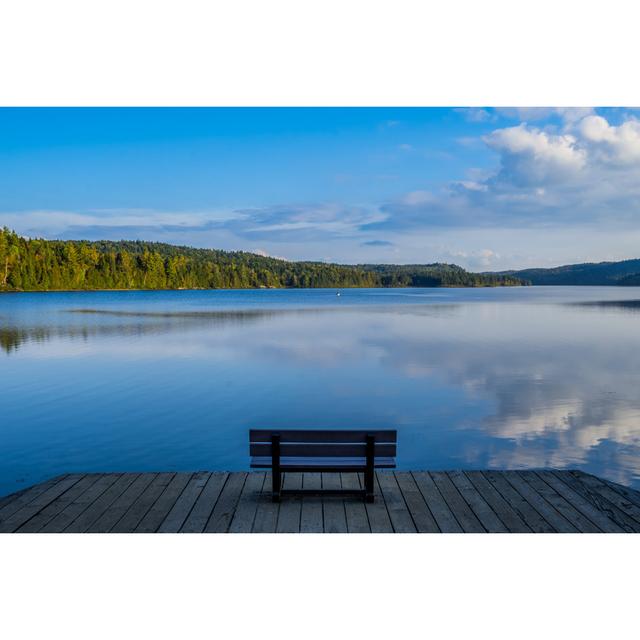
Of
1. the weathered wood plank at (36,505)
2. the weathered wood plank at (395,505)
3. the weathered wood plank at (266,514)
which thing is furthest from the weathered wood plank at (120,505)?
the weathered wood plank at (395,505)

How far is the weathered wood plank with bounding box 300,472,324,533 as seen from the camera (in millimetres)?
5211

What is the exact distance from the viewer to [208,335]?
32.2 meters

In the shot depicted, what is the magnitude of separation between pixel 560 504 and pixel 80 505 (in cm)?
508

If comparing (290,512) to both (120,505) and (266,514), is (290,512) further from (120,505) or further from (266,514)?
(120,505)

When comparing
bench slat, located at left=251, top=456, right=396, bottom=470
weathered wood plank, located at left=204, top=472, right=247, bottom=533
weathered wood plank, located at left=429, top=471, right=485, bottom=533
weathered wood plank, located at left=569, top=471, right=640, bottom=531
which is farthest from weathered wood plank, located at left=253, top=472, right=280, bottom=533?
weathered wood plank, located at left=569, top=471, right=640, bottom=531

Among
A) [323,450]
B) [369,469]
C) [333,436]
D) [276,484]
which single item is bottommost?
[276,484]

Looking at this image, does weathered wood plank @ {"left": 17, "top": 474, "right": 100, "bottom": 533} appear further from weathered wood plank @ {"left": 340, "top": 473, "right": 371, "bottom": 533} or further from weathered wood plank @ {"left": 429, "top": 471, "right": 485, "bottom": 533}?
weathered wood plank @ {"left": 429, "top": 471, "right": 485, "bottom": 533}

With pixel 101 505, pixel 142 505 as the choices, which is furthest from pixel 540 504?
pixel 101 505

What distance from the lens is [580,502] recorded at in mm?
5859

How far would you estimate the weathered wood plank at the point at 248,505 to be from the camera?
Answer: 5254 millimetres

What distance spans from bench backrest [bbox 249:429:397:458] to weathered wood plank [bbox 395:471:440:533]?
1.96 ft

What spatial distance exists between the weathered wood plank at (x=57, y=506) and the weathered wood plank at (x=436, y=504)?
383 centimetres
